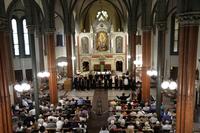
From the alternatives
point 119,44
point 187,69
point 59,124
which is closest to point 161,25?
point 187,69

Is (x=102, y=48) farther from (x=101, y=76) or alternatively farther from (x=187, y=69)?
(x=187, y=69)

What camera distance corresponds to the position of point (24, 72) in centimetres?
2892

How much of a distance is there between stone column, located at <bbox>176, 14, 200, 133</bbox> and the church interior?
0.04 m

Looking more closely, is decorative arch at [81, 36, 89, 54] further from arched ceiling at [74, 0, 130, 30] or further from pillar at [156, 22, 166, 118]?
pillar at [156, 22, 166, 118]

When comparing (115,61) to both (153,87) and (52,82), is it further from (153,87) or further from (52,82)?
(52,82)

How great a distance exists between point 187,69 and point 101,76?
63.9 feet

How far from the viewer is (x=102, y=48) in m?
40.7

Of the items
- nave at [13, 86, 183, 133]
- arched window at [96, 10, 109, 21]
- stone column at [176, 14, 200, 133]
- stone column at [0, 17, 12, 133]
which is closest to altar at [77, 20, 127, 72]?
arched window at [96, 10, 109, 21]

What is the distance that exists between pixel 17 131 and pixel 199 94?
14739 millimetres

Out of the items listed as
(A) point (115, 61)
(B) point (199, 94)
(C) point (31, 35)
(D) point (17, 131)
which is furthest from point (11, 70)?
(A) point (115, 61)

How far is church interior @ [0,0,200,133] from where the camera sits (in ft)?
34.3

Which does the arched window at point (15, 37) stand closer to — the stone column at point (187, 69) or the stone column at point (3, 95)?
the stone column at point (3, 95)

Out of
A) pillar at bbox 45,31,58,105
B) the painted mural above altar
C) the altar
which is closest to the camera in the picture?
pillar at bbox 45,31,58,105

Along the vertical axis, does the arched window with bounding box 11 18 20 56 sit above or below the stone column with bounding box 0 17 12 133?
above
